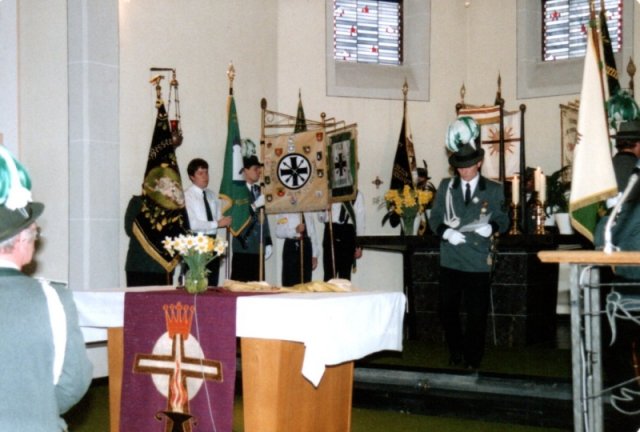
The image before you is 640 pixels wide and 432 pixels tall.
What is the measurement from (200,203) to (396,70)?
196 inches

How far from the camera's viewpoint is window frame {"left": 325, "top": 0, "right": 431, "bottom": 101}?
40.3 feet

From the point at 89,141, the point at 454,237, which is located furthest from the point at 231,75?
the point at 454,237

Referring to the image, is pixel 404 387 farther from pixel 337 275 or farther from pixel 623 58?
pixel 623 58

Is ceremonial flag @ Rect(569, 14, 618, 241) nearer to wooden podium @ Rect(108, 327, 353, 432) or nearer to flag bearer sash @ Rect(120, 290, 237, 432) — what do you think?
wooden podium @ Rect(108, 327, 353, 432)

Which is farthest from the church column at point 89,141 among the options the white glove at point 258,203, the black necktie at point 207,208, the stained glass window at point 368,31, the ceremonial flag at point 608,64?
the ceremonial flag at point 608,64

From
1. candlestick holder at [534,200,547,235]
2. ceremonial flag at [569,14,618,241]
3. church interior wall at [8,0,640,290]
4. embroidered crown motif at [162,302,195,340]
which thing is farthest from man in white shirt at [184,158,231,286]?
ceremonial flag at [569,14,618,241]

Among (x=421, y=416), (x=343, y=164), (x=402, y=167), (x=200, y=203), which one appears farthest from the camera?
(x=402, y=167)

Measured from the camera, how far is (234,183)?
9.68 meters

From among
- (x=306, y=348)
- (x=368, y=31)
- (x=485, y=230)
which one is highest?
(x=368, y=31)

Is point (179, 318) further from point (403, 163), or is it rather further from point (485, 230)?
point (403, 163)

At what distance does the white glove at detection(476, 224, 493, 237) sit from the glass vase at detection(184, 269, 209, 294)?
257 centimetres

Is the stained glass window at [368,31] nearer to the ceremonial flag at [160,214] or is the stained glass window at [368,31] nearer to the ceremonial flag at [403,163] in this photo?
the ceremonial flag at [403,163]

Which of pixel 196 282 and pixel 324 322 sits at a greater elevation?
pixel 196 282

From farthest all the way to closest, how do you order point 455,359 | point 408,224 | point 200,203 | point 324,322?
point 408,224 < point 200,203 < point 455,359 < point 324,322
